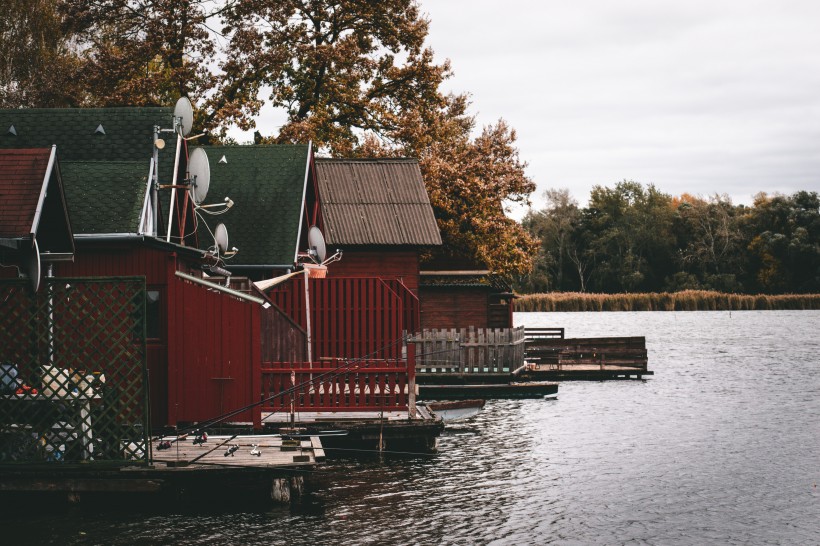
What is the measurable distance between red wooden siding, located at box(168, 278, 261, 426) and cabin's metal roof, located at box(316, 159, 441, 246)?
65.8 feet

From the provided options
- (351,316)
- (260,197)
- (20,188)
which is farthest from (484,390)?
(20,188)

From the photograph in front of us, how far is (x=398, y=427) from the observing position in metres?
19.6

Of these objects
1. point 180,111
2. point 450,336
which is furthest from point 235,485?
point 450,336

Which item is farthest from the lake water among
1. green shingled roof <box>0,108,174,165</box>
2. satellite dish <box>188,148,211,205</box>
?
green shingled roof <box>0,108,174,165</box>

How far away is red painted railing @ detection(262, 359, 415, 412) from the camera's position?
18859mm

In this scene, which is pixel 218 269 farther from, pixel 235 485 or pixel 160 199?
pixel 235 485

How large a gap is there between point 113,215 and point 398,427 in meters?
6.64

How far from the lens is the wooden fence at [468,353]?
110 ft

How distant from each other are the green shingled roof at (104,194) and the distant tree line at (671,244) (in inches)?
4233

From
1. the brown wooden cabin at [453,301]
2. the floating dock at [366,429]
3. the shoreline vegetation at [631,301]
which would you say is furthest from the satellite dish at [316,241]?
the shoreline vegetation at [631,301]

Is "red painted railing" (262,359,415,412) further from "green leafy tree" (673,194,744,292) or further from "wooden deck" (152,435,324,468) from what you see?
"green leafy tree" (673,194,744,292)

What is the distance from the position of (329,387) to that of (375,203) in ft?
70.8

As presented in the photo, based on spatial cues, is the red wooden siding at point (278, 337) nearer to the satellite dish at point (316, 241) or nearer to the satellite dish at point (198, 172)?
the satellite dish at point (198, 172)

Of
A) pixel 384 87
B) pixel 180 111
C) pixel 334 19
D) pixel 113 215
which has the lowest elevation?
pixel 113 215
